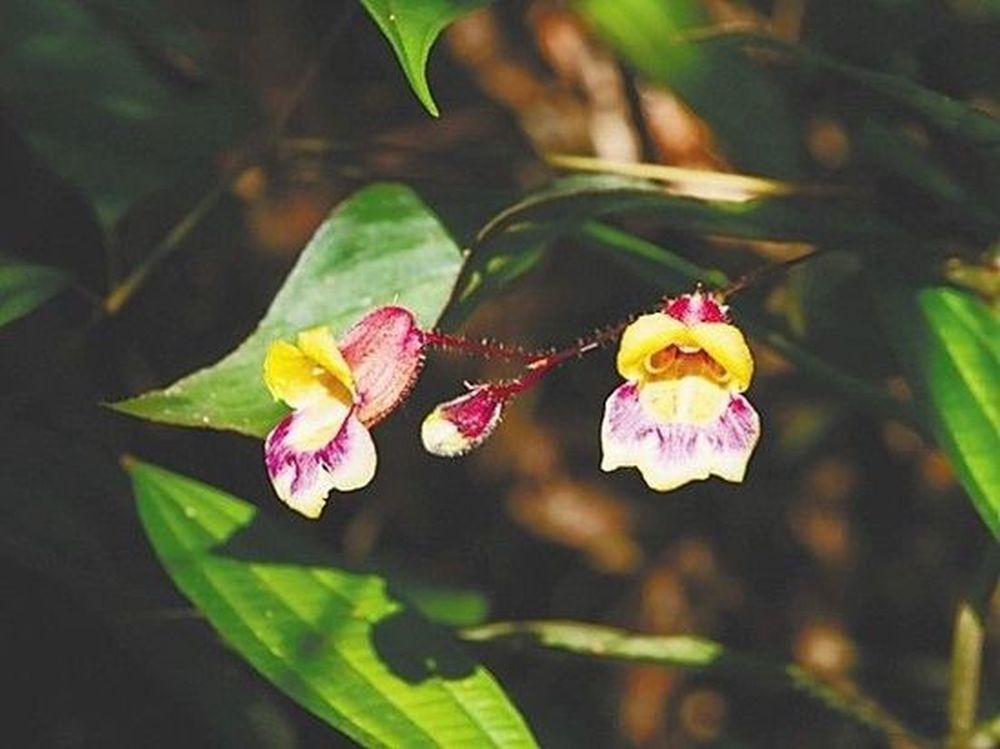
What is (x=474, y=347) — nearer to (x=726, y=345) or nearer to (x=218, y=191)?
(x=726, y=345)

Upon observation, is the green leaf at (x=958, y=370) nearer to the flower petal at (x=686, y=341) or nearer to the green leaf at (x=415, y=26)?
the flower petal at (x=686, y=341)

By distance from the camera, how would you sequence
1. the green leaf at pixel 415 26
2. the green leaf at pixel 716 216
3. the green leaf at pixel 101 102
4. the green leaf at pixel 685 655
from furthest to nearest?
the green leaf at pixel 101 102 < the green leaf at pixel 685 655 < the green leaf at pixel 716 216 < the green leaf at pixel 415 26

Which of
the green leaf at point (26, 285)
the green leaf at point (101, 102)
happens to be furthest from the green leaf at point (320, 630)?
A: the green leaf at point (101, 102)

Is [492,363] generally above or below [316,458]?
above

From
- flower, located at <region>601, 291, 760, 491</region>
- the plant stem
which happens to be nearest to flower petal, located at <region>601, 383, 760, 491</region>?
flower, located at <region>601, 291, 760, 491</region>

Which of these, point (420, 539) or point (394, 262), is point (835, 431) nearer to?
point (420, 539)

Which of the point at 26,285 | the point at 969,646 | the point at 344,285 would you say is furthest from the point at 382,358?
the point at 969,646
